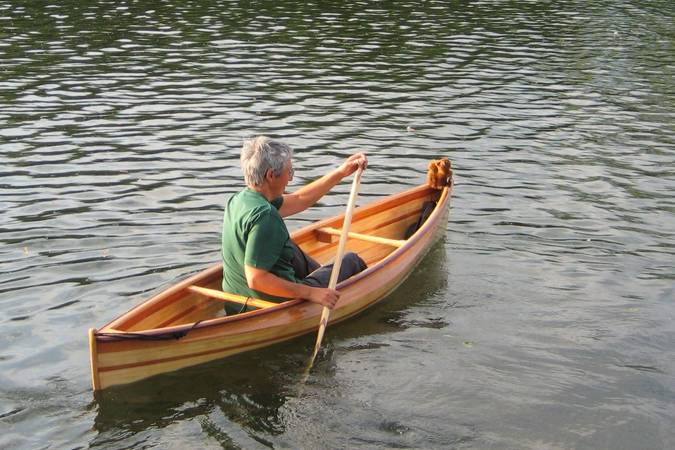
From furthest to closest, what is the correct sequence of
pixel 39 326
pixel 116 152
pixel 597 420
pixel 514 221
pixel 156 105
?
pixel 156 105, pixel 116 152, pixel 514 221, pixel 39 326, pixel 597 420

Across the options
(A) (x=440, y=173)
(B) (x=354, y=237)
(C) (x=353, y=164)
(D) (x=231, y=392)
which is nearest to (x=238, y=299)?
(D) (x=231, y=392)

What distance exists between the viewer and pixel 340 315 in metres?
10.1

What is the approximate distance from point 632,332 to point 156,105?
11.6 metres

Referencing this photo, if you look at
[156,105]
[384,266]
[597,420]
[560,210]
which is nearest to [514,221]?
[560,210]

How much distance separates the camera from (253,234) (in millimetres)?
8594

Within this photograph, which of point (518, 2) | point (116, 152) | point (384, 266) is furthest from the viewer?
point (518, 2)

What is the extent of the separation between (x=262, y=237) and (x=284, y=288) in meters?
0.65

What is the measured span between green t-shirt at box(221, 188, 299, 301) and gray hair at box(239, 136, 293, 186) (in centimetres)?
21

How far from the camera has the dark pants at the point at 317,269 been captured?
32.2 feet

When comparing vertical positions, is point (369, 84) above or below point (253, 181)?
below

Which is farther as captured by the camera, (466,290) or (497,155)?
(497,155)

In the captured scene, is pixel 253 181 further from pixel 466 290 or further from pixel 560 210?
pixel 560 210

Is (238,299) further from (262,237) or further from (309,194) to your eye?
(309,194)

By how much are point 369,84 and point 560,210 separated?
8.41 m
